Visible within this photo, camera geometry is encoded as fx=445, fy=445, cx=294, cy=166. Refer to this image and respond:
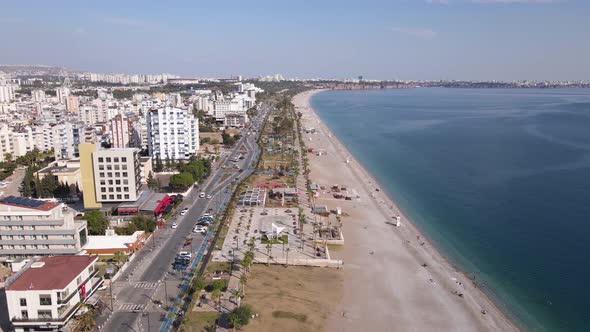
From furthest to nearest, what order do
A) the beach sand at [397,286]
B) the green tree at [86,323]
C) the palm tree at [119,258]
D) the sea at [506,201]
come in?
1. the sea at [506,201]
2. the palm tree at [119,258]
3. the beach sand at [397,286]
4. the green tree at [86,323]

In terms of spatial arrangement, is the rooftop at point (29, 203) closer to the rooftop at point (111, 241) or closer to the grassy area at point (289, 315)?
the rooftop at point (111, 241)

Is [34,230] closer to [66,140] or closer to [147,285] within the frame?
[147,285]

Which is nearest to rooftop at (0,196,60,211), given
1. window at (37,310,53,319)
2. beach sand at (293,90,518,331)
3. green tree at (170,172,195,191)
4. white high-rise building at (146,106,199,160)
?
window at (37,310,53,319)

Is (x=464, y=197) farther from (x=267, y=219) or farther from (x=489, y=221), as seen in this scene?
(x=267, y=219)

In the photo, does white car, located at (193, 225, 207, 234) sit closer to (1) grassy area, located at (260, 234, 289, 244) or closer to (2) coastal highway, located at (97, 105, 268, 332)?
(2) coastal highway, located at (97, 105, 268, 332)

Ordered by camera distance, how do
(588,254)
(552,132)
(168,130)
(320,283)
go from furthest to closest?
(552,132) → (168,130) → (588,254) → (320,283)

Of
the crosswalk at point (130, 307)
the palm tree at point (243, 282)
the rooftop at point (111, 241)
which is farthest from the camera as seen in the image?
the rooftop at point (111, 241)

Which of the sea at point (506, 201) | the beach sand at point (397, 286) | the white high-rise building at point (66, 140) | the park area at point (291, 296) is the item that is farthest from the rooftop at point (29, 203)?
the white high-rise building at point (66, 140)

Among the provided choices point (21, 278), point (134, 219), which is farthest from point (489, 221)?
point (21, 278)
